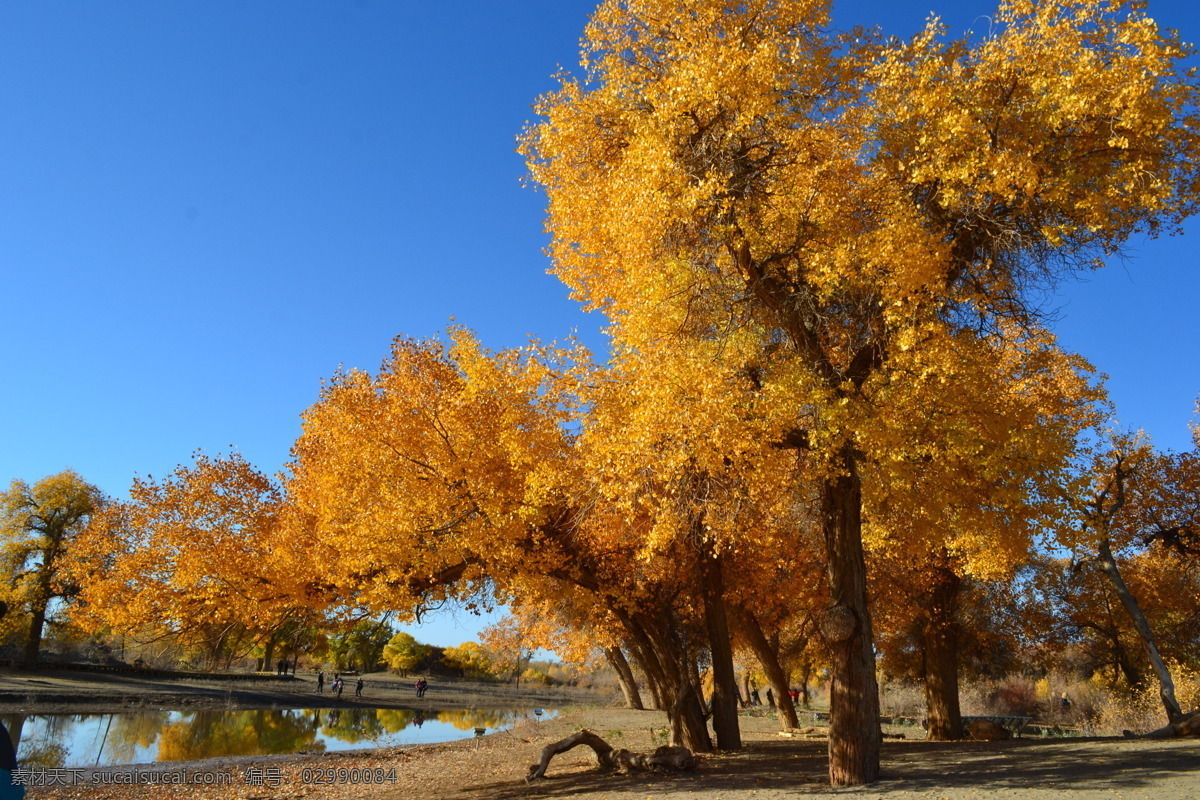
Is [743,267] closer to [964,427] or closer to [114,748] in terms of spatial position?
[964,427]

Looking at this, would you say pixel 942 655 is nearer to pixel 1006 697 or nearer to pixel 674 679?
pixel 674 679

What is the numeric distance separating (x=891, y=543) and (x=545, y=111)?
10753mm

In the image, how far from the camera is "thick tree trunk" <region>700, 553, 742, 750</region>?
16078mm

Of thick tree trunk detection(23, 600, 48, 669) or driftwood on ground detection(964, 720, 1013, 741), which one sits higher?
thick tree trunk detection(23, 600, 48, 669)

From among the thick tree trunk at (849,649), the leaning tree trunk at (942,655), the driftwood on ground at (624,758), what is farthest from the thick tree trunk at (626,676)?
the thick tree trunk at (849,649)

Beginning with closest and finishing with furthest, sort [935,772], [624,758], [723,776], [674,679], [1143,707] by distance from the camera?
[935,772] → [723,776] → [624,758] → [674,679] → [1143,707]

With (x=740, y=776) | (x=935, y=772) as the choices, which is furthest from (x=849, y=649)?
(x=740, y=776)

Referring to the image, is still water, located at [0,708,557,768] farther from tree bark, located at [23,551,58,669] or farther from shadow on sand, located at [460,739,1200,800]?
shadow on sand, located at [460,739,1200,800]

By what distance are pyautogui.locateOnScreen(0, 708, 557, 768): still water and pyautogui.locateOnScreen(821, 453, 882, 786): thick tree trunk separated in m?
17.5

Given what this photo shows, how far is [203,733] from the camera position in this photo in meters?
25.5

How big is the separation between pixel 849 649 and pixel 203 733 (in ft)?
79.4

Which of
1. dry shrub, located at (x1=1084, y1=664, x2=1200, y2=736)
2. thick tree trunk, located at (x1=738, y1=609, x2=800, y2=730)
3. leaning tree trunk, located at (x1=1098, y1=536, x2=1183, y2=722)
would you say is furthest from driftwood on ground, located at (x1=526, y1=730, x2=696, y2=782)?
dry shrub, located at (x1=1084, y1=664, x2=1200, y2=736)

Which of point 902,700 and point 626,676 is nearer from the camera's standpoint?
point 626,676

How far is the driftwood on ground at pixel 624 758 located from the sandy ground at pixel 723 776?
0.29 metres
